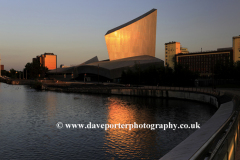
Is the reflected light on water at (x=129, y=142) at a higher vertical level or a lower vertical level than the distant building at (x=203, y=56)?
lower

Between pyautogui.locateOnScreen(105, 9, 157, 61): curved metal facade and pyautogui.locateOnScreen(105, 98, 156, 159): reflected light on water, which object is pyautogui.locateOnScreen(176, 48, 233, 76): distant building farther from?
pyautogui.locateOnScreen(105, 98, 156, 159): reflected light on water

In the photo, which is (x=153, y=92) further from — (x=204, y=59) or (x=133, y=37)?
(x=204, y=59)

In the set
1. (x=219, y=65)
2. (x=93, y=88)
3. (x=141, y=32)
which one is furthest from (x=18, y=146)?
(x=141, y=32)

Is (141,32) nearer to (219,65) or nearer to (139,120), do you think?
(219,65)

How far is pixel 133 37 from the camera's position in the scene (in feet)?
298

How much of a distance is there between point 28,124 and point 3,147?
7.29 meters

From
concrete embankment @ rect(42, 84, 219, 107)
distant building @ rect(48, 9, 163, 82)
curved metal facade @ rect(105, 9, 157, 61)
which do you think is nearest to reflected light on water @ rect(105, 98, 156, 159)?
concrete embankment @ rect(42, 84, 219, 107)

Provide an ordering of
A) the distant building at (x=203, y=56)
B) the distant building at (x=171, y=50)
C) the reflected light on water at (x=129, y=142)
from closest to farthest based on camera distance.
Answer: the reflected light on water at (x=129, y=142), the distant building at (x=203, y=56), the distant building at (x=171, y=50)

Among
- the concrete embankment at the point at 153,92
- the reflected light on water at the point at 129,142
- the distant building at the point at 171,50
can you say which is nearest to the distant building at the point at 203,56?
the distant building at the point at 171,50

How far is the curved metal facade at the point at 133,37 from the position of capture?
8925 cm

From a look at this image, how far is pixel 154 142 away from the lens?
1517 cm

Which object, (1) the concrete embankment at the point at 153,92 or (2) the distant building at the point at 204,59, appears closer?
(1) the concrete embankment at the point at 153,92

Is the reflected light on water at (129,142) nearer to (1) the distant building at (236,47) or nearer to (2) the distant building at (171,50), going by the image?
(1) the distant building at (236,47)

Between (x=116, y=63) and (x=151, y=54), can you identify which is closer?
(x=116, y=63)
